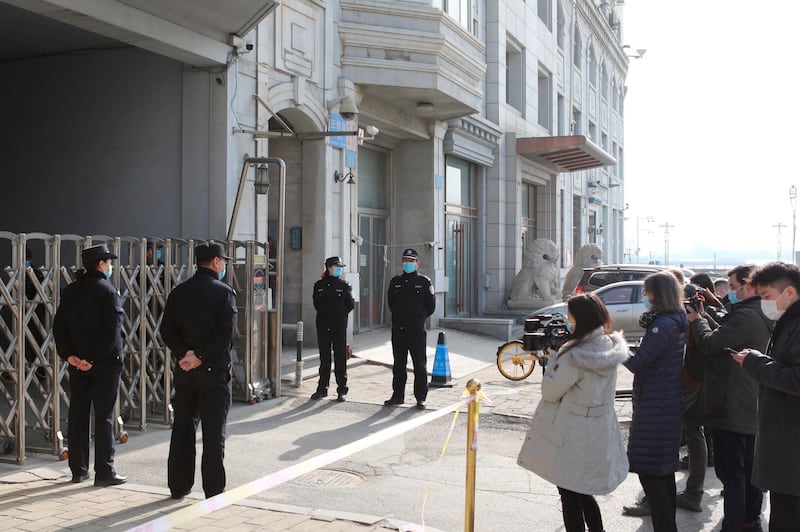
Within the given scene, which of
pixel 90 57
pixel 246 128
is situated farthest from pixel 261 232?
pixel 90 57

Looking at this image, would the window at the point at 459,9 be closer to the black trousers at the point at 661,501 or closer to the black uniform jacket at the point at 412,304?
the black uniform jacket at the point at 412,304

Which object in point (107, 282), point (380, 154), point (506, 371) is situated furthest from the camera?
point (380, 154)

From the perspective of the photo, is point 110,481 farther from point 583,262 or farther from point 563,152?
point 563,152

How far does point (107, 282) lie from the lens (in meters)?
6.95

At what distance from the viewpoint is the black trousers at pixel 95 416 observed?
6589 mm

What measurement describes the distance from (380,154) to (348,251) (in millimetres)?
4501

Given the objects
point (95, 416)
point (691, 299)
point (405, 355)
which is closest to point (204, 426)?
point (95, 416)

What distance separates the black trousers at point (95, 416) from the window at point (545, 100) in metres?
24.0

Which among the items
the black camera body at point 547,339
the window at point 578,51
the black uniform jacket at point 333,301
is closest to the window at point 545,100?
the window at point 578,51

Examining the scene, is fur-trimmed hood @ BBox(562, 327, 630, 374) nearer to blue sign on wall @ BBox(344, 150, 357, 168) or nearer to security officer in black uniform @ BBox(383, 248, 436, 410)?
security officer in black uniform @ BBox(383, 248, 436, 410)

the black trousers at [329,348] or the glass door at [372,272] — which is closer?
the black trousers at [329,348]

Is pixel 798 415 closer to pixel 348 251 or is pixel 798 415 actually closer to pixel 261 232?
pixel 261 232

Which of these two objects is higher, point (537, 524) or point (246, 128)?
point (246, 128)

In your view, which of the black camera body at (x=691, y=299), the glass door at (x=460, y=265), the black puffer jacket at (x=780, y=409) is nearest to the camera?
the black puffer jacket at (x=780, y=409)
